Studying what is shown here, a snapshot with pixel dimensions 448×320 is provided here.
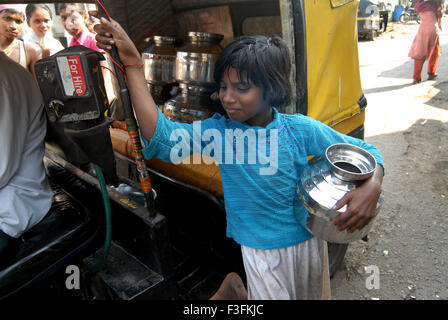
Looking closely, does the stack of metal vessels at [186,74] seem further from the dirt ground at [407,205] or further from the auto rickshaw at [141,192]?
the dirt ground at [407,205]

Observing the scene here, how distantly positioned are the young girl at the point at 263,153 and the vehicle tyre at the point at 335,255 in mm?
840

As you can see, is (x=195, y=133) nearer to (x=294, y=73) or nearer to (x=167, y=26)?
(x=294, y=73)

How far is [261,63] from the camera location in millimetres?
1260

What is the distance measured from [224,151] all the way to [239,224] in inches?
14.1

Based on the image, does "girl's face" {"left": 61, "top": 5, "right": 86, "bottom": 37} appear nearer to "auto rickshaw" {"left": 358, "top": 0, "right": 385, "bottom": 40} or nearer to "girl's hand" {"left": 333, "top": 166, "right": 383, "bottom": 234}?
"girl's hand" {"left": 333, "top": 166, "right": 383, "bottom": 234}

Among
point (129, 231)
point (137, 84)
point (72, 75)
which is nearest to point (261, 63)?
point (137, 84)

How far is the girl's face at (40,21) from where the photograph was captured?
3.58 metres

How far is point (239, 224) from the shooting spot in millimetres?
1477

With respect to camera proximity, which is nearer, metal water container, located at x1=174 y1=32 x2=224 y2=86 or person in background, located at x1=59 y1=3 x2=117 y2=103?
metal water container, located at x1=174 y1=32 x2=224 y2=86

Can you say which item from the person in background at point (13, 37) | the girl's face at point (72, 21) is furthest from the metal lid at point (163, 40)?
the girl's face at point (72, 21)

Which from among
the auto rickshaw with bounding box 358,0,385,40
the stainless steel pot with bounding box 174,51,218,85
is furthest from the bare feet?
the auto rickshaw with bounding box 358,0,385,40

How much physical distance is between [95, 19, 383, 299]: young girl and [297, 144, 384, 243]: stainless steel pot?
42 millimetres

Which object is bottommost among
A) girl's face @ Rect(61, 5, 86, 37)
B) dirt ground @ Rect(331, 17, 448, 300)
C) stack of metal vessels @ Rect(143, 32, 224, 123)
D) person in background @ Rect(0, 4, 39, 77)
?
dirt ground @ Rect(331, 17, 448, 300)

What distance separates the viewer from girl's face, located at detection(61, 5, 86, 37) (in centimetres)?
349
